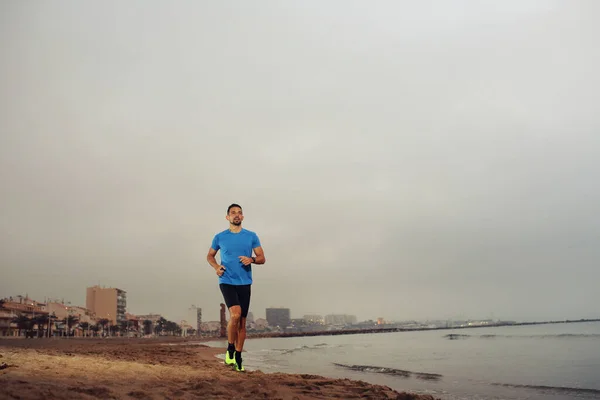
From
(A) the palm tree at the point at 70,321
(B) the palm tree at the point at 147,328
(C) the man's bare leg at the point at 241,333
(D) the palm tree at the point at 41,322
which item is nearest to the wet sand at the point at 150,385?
(C) the man's bare leg at the point at 241,333

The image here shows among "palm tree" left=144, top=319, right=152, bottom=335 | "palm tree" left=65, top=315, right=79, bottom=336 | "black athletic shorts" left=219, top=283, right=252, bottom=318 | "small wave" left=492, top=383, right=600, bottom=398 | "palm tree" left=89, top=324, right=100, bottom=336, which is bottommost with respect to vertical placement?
"palm tree" left=144, top=319, right=152, bottom=335

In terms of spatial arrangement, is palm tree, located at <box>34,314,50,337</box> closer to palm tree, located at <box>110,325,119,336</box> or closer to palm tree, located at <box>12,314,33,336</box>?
palm tree, located at <box>12,314,33,336</box>

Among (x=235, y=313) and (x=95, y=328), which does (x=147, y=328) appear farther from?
(x=235, y=313)

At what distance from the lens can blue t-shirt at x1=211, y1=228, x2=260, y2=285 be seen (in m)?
6.28

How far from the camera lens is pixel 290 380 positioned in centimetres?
584

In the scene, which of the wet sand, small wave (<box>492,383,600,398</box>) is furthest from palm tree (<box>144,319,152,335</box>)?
the wet sand

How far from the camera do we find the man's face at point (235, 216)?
656 centimetres

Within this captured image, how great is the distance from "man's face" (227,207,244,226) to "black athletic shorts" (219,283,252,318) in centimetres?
103

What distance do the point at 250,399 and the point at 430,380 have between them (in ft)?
22.6

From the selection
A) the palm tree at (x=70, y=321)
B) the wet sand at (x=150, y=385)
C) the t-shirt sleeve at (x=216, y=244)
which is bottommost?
the palm tree at (x=70, y=321)

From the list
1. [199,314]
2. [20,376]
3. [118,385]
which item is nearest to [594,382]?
[118,385]

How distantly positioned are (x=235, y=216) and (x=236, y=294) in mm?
1275

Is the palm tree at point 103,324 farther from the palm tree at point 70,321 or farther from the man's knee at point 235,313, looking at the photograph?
the man's knee at point 235,313

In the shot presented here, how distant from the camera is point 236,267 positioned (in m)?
6.29
